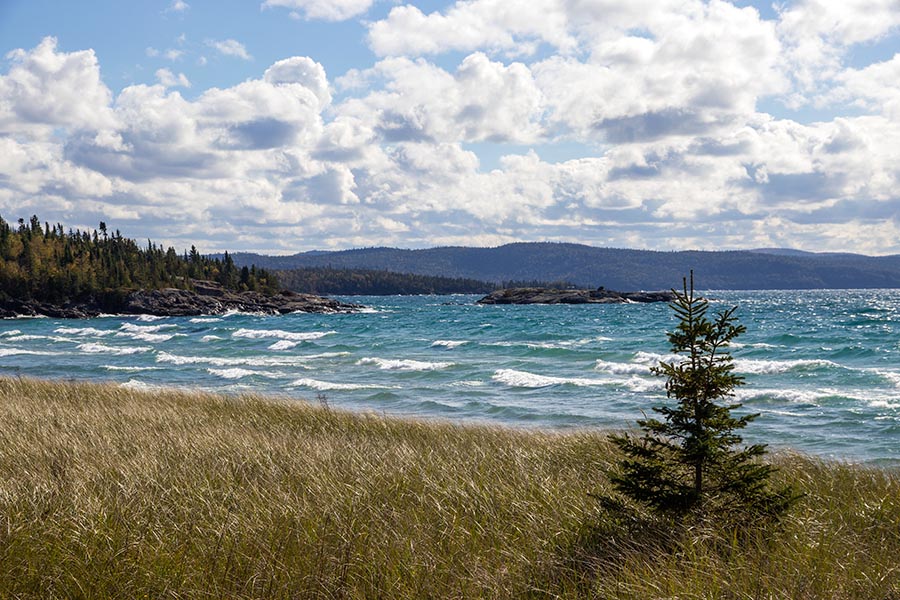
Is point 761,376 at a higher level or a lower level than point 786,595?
lower

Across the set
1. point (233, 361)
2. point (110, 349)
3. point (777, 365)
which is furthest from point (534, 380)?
point (110, 349)

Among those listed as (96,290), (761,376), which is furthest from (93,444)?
(96,290)

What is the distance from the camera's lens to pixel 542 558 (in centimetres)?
556

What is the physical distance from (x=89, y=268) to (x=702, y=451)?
13904cm

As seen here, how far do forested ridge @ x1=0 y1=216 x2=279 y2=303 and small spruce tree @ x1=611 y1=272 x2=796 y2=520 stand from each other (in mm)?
124797

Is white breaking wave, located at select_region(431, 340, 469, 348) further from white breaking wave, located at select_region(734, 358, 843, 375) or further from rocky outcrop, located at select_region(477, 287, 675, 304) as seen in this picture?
rocky outcrop, located at select_region(477, 287, 675, 304)

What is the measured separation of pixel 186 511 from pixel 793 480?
674 centimetres

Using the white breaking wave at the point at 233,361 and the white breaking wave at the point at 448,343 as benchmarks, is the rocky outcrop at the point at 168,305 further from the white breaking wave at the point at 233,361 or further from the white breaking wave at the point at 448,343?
the white breaking wave at the point at 233,361

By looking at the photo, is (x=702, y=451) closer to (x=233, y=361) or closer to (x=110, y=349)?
(x=233, y=361)

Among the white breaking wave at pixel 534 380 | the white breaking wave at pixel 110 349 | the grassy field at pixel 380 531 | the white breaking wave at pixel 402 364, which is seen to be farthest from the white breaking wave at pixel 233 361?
the grassy field at pixel 380 531

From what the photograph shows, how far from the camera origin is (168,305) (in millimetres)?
112875

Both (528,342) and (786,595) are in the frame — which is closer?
(786,595)

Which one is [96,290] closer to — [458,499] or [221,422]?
[221,422]

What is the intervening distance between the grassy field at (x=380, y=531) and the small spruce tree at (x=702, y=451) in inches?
10.0
